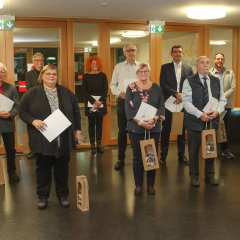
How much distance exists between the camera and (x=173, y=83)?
5059mm

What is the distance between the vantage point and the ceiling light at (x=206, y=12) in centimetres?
538

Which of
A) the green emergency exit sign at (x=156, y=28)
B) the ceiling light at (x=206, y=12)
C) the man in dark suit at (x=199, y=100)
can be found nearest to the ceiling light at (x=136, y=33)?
the green emergency exit sign at (x=156, y=28)

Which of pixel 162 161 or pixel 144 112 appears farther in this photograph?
pixel 162 161

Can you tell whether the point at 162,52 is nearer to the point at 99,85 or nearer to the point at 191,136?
the point at 99,85

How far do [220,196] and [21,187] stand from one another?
2.16 m

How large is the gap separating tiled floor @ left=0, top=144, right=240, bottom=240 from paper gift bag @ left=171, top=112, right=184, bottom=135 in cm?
56

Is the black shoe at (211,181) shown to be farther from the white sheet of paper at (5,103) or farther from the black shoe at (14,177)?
the white sheet of paper at (5,103)

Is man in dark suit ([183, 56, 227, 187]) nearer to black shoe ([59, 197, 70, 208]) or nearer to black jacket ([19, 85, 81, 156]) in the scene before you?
black jacket ([19, 85, 81, 156])

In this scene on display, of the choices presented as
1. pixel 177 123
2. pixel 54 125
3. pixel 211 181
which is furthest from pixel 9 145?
pixel 211 181

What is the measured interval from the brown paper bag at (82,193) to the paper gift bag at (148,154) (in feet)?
2.09

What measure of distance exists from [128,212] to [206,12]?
11.3 ft

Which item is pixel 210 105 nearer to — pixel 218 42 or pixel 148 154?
pixel 148 154

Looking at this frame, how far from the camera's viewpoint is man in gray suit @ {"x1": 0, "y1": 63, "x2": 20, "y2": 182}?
4250 millimetres

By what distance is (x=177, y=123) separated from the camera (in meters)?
4.98
